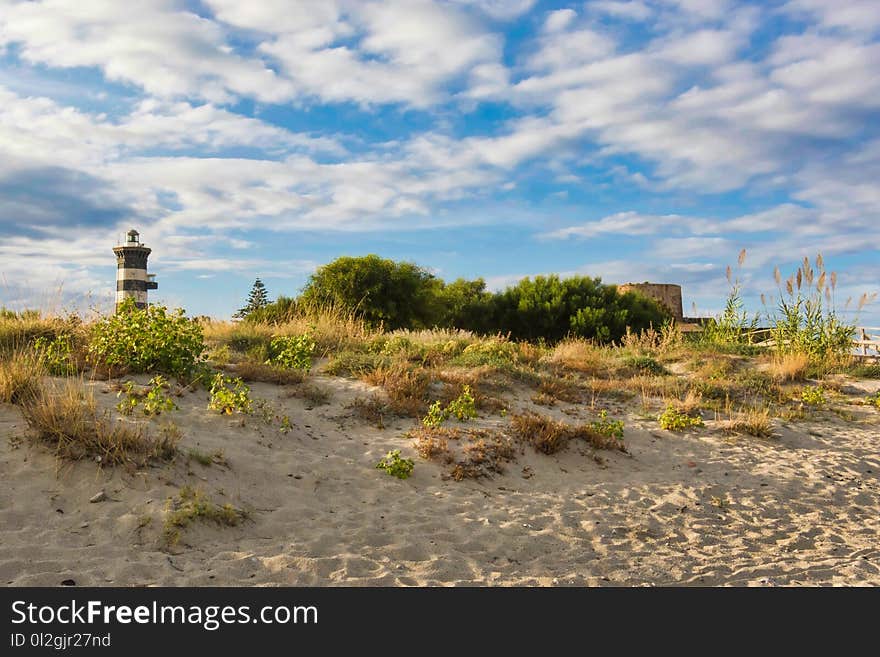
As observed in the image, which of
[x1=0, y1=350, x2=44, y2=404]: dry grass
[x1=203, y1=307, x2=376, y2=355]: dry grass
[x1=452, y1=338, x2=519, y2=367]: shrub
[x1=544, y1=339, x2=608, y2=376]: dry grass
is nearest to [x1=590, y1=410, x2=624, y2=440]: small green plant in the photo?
[x1=452, y1=338, x2=519, y2=367]: shrub

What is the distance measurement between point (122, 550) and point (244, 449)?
2.34 metres

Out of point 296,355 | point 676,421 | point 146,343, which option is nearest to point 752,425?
point 676,421

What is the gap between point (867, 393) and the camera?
1360 cm

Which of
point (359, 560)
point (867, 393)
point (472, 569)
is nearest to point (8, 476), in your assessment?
point (359, 560)

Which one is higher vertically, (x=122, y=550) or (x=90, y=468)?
(x=90, y=468)

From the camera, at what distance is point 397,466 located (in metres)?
7.50

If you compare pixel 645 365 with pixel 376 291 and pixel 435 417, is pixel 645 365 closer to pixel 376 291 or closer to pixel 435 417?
pixel 435 417

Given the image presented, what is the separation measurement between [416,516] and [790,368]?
10480mm

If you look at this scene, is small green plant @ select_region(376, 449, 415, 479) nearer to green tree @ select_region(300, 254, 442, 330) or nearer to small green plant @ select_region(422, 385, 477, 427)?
small green plant @ select_region(422, 385, 477, 427)

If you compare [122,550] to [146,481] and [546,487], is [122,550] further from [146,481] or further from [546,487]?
[546,487]

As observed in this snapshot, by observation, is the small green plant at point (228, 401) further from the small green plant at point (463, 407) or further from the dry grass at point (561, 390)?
the dry grass at point (561, 390)

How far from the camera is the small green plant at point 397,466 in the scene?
7.47 metres

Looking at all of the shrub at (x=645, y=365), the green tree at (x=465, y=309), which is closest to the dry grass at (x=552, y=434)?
the shrub at (x=645, y=365)

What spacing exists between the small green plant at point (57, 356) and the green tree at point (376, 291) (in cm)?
1273
